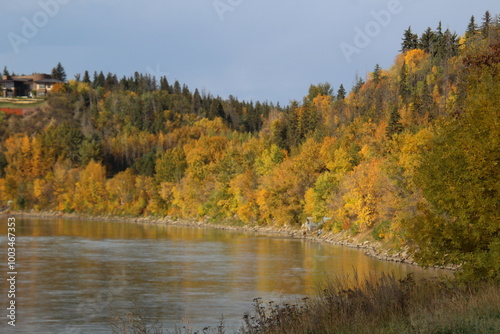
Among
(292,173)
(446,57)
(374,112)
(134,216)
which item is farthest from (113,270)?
(446,57)

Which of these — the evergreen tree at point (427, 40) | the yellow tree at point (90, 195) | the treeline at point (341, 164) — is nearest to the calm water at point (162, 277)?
the treeline at point (341, 164)

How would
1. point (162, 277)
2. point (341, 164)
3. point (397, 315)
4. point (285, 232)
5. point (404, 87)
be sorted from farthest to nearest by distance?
point (404, 87), point (285, 232), point (341, 164), point (162, 277), point (397, 315)

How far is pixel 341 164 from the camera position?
8419 centimetres

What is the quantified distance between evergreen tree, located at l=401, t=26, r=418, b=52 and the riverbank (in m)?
75.7

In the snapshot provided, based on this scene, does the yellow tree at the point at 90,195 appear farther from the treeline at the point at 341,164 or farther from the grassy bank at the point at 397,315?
the grassy bank at the point at 397,315

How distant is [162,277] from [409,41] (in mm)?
129571

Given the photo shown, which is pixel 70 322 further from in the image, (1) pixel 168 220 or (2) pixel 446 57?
(2) pixel 446 57

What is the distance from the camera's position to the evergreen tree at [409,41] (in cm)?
15776

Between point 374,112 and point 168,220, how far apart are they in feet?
135

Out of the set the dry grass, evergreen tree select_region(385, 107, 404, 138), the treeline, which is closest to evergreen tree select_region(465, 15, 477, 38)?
the treeline

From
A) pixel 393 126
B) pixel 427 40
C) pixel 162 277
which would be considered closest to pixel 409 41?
pixel 427 40

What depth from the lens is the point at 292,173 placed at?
91.1 m

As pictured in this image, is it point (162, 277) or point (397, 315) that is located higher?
point (397, 315)

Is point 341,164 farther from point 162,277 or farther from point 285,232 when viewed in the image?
point 162,277
